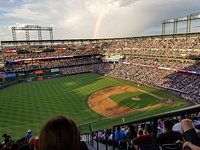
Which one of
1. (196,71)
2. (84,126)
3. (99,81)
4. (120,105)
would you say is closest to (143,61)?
(99,81)

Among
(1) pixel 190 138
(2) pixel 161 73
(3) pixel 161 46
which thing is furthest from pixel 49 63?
(1) pixel 190 138

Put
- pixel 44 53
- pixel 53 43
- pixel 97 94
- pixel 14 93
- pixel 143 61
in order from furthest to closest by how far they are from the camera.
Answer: pixel 53 43 → pixel 44 53 → pixel 143 61 → pixel 14 93 → pixel 97 94

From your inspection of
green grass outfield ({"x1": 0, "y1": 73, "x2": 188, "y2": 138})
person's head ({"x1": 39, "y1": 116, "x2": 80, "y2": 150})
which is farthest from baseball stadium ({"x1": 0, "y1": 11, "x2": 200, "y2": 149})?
person's head ({"x1": 39, "y1": 116, "x2": 80, "y2": 150})

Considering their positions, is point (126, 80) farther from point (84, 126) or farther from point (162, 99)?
point (84, 126)

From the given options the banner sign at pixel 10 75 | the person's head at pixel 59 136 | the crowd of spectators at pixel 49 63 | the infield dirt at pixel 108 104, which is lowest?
the infield dirt at pixel 108 104

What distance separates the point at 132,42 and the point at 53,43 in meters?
32.9

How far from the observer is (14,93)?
160 feet

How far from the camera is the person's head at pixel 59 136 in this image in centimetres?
208

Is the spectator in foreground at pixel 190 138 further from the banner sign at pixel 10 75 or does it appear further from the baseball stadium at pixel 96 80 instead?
the banner sign at pixel 10 75

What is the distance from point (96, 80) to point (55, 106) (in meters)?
24.2

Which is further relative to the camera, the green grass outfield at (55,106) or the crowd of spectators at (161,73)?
the crowd of spectators at (161,73)

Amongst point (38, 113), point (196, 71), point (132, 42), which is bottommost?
point (38, 113)

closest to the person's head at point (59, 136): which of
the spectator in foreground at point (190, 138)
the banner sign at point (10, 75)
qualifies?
the spectator in foreground at point (190, 138)

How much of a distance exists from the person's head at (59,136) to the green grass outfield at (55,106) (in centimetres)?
2304
